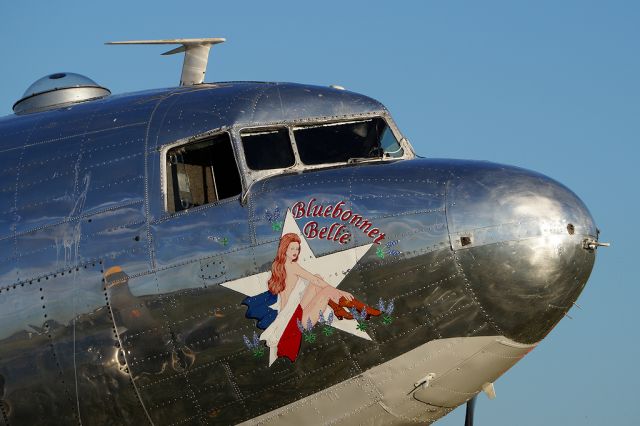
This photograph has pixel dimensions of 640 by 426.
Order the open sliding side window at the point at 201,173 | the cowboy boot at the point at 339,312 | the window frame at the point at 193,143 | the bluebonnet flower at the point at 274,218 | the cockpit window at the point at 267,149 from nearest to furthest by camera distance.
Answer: the cowboy boot at the point at 339,312
the bluebonnet flower at the point at 274,218
the window frame at the point at 193,143
the open sliding side window at the point at 201,173
the cockpit window at the point at 267,149

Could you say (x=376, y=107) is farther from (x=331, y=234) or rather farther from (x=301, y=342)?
(x=301, y=342)

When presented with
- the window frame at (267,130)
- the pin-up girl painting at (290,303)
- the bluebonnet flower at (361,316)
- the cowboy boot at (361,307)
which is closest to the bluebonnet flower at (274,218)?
the pin-up girl painting at (290,303)

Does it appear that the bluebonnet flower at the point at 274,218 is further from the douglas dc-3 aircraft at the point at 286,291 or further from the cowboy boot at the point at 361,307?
the cowboy boot at the point at 361,307

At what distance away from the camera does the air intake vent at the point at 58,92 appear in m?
19.5

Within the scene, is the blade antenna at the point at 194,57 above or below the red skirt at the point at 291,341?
above

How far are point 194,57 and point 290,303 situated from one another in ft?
19.1

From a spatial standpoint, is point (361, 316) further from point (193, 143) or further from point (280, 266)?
point (193, 143)

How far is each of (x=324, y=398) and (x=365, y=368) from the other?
0.64 meters

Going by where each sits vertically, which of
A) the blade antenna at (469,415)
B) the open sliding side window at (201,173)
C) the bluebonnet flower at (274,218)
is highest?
the open sliding side window at (201,173)

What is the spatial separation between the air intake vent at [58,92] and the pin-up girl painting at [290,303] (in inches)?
223

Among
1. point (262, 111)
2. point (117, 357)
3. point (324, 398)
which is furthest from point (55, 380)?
point (262, 111)

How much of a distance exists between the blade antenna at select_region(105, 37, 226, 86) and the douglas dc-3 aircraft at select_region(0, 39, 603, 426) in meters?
3.31

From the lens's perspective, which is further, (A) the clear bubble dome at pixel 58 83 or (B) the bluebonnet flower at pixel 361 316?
(A) the clear bubble dome at pixel 58 83

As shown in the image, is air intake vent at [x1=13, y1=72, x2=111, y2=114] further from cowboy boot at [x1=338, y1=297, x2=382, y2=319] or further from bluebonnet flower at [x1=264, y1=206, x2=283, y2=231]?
cowboy boot at [x1=338, y1=297, x2=382, y2=319]
